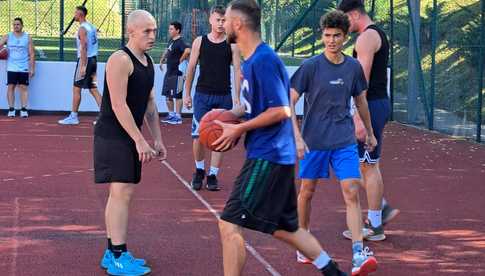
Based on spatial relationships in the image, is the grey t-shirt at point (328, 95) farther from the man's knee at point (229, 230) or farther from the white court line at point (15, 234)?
the white court line at point (15, 234)

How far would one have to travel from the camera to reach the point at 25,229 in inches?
331

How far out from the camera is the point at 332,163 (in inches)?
291

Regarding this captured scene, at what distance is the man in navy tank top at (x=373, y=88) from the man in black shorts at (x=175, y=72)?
10.5 metres

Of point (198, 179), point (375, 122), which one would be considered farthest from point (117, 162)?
point (198, 179)

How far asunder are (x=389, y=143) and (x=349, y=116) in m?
8.98

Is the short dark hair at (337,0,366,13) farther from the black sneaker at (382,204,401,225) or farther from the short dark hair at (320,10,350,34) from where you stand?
the black sneaker at (382,204,401,225)

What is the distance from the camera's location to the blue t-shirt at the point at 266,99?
18.9 ft

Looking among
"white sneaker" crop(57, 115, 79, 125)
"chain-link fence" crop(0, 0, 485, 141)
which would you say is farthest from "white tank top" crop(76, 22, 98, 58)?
"chain-link fence" crop(0, 0, 485, 141)

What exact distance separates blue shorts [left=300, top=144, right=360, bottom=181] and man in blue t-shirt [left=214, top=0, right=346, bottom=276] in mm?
1344

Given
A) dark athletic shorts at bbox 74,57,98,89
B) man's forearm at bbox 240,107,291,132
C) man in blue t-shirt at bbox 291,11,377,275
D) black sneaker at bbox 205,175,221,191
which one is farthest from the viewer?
dark athletic shorts at bbox 74,57,98,89

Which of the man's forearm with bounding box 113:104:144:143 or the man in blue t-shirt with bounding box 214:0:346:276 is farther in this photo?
the man's forearm with bounding box 113:104:144:143

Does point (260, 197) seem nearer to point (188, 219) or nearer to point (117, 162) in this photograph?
point (117, 162)

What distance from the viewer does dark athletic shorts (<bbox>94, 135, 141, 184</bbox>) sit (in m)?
6.91

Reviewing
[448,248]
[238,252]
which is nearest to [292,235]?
[238,252]
